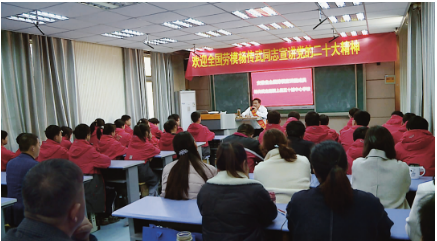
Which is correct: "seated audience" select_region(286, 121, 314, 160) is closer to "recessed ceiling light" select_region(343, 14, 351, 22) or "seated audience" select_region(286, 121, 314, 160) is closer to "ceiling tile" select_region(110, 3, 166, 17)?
"ceiling tile" select_region(110, 3, 166, 17)

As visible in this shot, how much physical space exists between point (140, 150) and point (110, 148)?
47 cm

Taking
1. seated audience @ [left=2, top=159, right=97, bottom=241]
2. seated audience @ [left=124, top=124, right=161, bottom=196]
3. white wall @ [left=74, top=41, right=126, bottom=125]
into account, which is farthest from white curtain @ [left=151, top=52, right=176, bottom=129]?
seated audience @ [left=2, top=159, right=97, bottom=241]

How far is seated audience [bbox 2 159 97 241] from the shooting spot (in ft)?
3.11

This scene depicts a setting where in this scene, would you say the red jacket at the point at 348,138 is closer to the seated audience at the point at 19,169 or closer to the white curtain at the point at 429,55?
the white curtain at the point at 429,55

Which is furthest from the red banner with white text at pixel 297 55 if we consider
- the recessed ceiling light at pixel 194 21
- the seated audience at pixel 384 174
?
the seated audience at pixel 384 174

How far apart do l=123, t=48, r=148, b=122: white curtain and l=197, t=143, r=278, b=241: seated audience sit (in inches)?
265

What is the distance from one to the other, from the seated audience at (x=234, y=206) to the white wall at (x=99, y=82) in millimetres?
5744

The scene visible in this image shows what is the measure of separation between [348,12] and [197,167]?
445 cm

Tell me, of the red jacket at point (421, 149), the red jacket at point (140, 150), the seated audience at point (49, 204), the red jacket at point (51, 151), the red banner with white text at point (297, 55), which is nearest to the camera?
the seated audience at point (49, 204)

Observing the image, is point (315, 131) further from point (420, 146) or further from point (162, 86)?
point (162, 86)

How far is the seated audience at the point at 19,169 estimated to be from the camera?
2.93 m

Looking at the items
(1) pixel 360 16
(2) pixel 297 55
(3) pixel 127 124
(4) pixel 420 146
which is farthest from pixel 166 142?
(2) pixel 297 55

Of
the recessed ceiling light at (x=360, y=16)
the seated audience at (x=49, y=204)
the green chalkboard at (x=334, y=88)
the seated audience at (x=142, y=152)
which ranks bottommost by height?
the seated audience at (x=142, y=152)

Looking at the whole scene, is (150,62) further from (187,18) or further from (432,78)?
(432,78)
